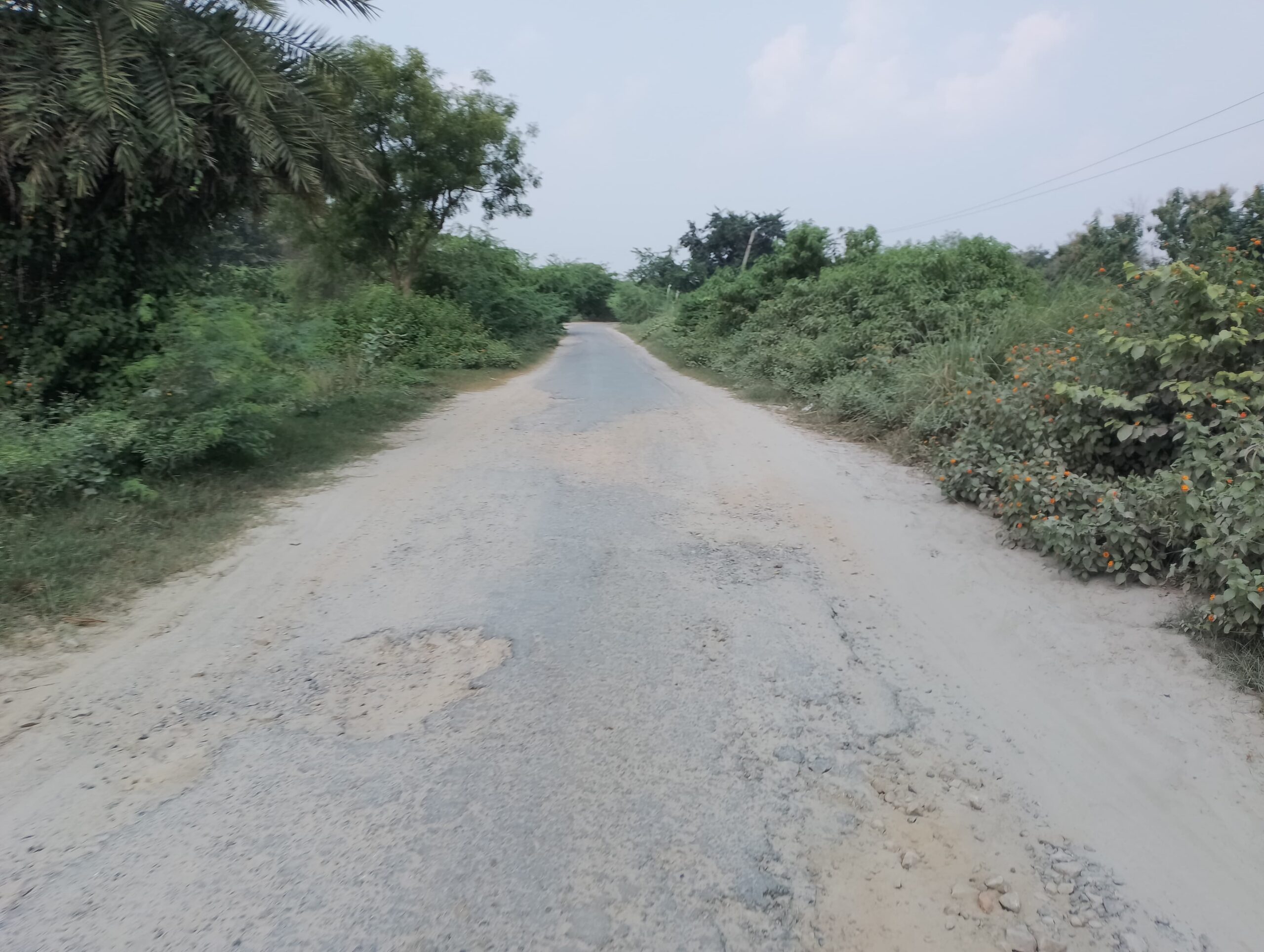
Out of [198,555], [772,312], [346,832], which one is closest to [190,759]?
[346,832]

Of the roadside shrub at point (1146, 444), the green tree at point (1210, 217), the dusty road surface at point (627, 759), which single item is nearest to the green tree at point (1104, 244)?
the green tree at point (1210, 217)

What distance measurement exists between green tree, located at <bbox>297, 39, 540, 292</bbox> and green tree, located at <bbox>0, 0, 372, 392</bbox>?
33.2 feet

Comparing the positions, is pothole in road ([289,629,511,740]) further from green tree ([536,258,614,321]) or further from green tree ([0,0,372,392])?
green tree ([536,258,614,321])

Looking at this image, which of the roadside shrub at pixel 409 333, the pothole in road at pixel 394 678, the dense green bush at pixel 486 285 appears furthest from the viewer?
the dense green bush at pixel 486 285

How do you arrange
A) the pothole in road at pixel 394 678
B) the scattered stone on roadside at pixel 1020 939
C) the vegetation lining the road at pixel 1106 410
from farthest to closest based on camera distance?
the vegetation lining the road at pixel 1106 410
the pothole in road at pixel 394 678
the scattered stone on roadside at pixel 1020 939

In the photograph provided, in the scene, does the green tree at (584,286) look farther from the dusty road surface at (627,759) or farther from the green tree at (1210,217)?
the dusty road surface at (627,759)

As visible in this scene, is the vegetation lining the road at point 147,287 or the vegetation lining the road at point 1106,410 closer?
the vegetation lining the road at point 1106,410

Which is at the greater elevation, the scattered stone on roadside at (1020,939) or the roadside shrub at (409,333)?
the roadside shrub at (409,333)

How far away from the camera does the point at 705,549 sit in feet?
19.2

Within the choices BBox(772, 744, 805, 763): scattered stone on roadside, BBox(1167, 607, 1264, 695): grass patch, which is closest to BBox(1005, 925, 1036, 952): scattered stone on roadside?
BBox(772, 744, 805, 763): scattered stone on roadside

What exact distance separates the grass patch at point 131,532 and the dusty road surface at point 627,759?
34 centimetres

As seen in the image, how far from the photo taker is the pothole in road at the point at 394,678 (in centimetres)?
355

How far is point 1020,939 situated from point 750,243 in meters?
37.3

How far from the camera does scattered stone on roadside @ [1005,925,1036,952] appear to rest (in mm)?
2443
